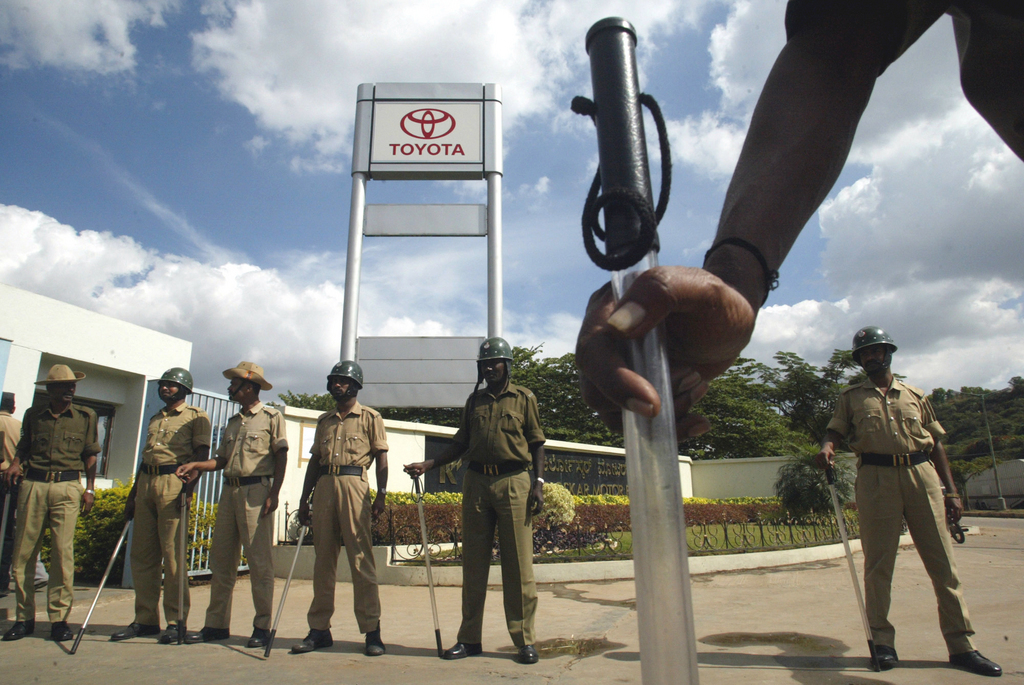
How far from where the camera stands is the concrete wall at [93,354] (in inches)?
444

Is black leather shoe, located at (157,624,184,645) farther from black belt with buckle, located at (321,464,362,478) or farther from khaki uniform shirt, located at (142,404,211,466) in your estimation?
black belt with buckle, located at (321,464,362,478)

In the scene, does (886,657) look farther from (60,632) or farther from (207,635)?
(60,632)

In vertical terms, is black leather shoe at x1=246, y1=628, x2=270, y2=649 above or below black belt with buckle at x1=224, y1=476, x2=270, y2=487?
below

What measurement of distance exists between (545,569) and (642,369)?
7324mm

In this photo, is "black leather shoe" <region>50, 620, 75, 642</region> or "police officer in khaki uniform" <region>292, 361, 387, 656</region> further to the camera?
"black leather shoe" <region>50, 620, 75, 642</region>

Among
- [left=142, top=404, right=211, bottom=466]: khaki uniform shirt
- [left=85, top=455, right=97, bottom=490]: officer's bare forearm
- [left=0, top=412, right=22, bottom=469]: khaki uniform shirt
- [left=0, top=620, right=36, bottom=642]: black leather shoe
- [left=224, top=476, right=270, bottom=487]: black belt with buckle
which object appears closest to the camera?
[left=0, top=620, right=36, bottom=642]: black leather shoe

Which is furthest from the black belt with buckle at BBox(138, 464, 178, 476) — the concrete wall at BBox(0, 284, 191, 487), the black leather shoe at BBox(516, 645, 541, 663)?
the concrete wall at BBox(0, 284, 191, 487)

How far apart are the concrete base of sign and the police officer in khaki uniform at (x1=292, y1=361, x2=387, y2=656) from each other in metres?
2.64

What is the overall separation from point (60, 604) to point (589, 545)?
636cm

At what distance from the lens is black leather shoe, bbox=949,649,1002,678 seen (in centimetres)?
321

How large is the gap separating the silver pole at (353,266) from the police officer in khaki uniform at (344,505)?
126 inches

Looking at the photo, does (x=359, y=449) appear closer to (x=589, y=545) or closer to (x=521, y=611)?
(x=521, y=611)

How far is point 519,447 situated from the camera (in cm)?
442

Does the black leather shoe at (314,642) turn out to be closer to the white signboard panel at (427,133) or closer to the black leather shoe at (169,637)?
the black leather shoe at (169,637)
